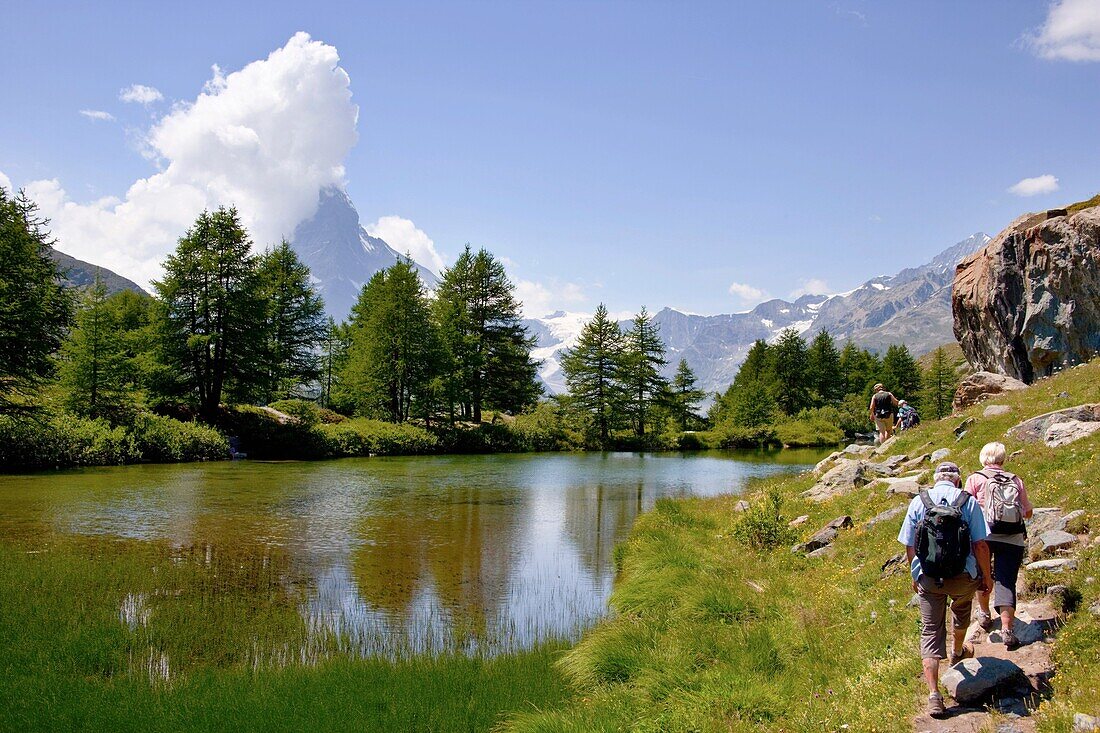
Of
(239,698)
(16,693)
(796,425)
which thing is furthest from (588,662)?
(796,425)

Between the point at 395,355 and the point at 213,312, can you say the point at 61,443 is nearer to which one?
the point at 213,312

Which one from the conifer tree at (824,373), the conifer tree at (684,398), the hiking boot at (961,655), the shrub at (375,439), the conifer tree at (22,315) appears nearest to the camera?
the hiking boot at (961,655)

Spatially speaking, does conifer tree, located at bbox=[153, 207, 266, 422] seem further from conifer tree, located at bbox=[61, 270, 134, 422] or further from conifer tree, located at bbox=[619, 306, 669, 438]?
conifer tree, located at bbox=[619, 306, 669, 438]

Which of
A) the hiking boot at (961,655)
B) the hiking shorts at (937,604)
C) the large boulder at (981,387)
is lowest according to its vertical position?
the hiking boot at (961,655)

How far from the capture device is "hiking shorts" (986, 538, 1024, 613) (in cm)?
725

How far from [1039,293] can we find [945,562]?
19.7 m

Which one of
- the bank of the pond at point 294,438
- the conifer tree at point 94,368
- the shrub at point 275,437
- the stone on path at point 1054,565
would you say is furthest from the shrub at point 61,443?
the stone on path at point 1054,565

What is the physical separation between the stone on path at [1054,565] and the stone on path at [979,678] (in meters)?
2.26

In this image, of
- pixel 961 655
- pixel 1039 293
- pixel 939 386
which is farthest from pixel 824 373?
pixel 961 655

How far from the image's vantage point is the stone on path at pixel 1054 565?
8055mm

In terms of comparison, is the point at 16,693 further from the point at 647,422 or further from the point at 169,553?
the point at 647,422

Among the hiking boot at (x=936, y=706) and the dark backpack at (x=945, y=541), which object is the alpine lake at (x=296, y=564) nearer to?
the hiking boot at (x=936, y=706)

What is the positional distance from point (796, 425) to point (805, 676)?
75.0 metres

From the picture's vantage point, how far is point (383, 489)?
3045 centimetres
